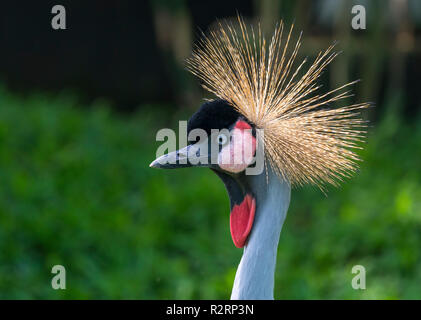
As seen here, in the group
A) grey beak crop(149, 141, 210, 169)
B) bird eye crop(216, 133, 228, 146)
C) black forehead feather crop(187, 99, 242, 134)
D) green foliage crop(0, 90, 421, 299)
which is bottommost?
green foliage crop(0, 90, 421, 299)

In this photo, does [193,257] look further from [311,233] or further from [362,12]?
[362,12]

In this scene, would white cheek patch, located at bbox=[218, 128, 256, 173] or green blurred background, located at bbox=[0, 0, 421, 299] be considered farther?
green blurred background, located at bbox=[0, 0, 421, 299]

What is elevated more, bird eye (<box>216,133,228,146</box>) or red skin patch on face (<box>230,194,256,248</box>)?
bird eye (<box>216,133,228,146</box>)

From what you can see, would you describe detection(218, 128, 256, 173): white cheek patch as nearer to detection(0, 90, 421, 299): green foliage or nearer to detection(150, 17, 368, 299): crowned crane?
detection(150, 17, 368, 299): crowned crane

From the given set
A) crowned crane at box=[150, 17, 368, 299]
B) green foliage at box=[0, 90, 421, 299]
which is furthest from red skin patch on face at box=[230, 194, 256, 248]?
green foliage at box=[0, 90, 421, 299]

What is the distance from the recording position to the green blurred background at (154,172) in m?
2.95

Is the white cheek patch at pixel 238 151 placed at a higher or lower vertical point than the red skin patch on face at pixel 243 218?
higher

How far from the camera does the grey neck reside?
1456 mm

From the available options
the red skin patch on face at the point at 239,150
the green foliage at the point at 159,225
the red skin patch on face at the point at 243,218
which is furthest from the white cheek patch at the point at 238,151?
the green foliage at the point at 159,225

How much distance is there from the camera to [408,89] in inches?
215

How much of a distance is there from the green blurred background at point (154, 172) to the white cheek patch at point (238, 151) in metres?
1.43

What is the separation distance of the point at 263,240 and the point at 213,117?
30cm

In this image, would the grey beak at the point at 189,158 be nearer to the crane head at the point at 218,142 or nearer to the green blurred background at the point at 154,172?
the crane head at the point at 218,142

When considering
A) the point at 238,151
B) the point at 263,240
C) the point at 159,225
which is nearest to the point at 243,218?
the point at 263,240
